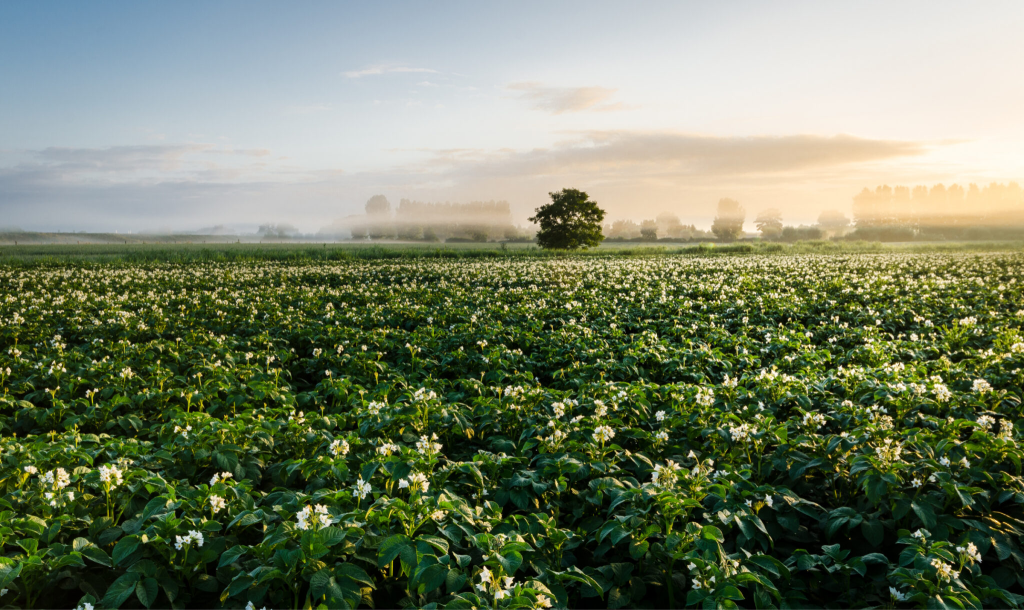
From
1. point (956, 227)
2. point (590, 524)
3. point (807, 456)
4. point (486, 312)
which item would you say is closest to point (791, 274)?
point (486, 312)

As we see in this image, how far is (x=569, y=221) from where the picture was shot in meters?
69.0

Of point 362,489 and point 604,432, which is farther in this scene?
point 604,432

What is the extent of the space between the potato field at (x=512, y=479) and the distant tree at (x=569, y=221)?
58037mm

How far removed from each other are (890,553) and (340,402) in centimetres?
668

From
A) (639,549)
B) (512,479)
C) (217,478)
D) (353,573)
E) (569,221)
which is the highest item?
(569,221)

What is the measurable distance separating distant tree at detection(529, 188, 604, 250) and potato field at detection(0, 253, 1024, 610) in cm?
5804

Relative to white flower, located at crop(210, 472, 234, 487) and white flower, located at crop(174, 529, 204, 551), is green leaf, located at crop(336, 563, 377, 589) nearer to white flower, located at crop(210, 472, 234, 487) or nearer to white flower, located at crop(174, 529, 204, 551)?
white flower, located at crop(174, 529, 204, 551)

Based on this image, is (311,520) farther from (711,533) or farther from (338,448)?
(711,533)

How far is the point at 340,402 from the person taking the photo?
7621mm

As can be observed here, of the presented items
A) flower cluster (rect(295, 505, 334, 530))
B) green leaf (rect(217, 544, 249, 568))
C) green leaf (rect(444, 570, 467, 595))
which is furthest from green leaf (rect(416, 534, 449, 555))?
green leaf (rect(217, 544, 249, 568))

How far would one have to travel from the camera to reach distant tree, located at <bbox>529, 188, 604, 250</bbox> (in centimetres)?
6850

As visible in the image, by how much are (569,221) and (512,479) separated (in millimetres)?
66335

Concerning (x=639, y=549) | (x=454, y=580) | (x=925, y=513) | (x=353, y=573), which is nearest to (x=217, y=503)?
(x=353, y=573)

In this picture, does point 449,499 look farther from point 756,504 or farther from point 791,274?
point 791,274
